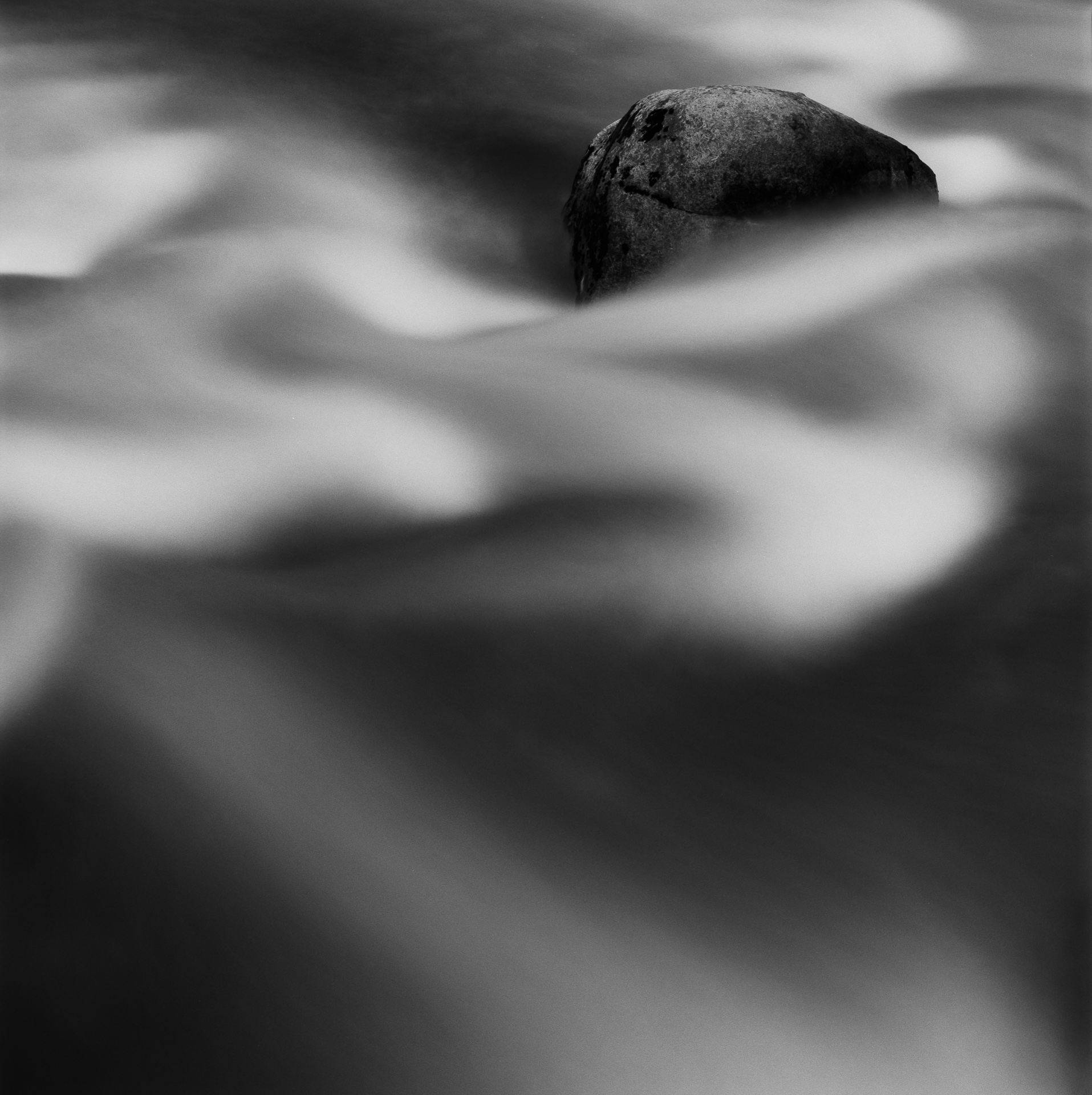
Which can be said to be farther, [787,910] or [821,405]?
[821,405]

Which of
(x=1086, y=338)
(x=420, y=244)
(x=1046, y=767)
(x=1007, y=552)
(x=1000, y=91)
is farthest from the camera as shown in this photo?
(x=1000, y=91)

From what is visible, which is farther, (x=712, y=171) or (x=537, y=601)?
(x=712, y=171)

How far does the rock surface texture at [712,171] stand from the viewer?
4.40ft

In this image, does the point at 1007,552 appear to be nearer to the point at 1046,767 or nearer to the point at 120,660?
the point at 1046,767

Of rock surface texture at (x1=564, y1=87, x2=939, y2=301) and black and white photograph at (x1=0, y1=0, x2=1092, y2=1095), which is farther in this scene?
rock surface texture at (x1=564, y1=87, x2=939, y2=301)

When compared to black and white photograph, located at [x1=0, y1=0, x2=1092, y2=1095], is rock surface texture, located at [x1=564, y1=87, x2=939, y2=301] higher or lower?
higher

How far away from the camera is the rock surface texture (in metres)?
1.34

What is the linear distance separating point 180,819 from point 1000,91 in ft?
5.41

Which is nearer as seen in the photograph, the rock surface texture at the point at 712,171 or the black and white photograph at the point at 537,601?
the black and white photograph at the point at 537,601

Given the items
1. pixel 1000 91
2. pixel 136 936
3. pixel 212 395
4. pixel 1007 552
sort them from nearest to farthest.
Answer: pixel 136 936 → pixel 1007 552 → pixel 212 395 → pixel 1000 91

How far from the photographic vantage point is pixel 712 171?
1338 mm

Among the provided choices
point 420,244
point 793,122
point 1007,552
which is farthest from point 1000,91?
point 1007,552

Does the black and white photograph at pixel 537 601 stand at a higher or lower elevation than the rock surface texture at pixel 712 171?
lower

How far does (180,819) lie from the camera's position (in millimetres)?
824
